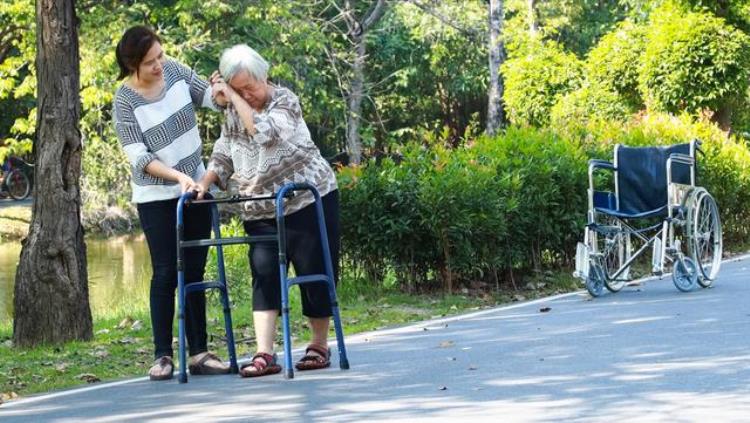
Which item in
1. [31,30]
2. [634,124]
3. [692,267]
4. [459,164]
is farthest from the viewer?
[31,30]

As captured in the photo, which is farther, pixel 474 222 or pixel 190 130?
pixel 474 222

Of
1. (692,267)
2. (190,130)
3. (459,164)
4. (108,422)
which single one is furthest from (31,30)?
(108,422)

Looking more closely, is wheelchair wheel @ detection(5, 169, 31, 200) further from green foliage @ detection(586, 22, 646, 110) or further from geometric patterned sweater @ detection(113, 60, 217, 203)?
geometric patterned sweater @ detection(113, 60, 217, 203)

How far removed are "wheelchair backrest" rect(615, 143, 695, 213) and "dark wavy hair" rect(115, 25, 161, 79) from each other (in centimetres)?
555

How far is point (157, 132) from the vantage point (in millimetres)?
8203

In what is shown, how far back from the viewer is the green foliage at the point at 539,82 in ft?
90.5

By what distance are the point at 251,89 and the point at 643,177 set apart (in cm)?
550

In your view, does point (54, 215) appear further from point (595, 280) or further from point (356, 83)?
point (356, 83)

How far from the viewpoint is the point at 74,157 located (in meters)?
10.6

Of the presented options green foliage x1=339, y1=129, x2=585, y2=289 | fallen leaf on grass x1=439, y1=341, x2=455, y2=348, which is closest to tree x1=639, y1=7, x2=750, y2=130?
green foliage x1=339, y1=129, x2=585, y2=289

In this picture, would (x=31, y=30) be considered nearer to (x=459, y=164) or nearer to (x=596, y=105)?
(x=596, y=105)

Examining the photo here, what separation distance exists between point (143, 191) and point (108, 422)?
172 centimetres

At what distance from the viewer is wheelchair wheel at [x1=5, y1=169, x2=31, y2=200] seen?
128 feet

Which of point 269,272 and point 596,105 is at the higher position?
point 596,105
